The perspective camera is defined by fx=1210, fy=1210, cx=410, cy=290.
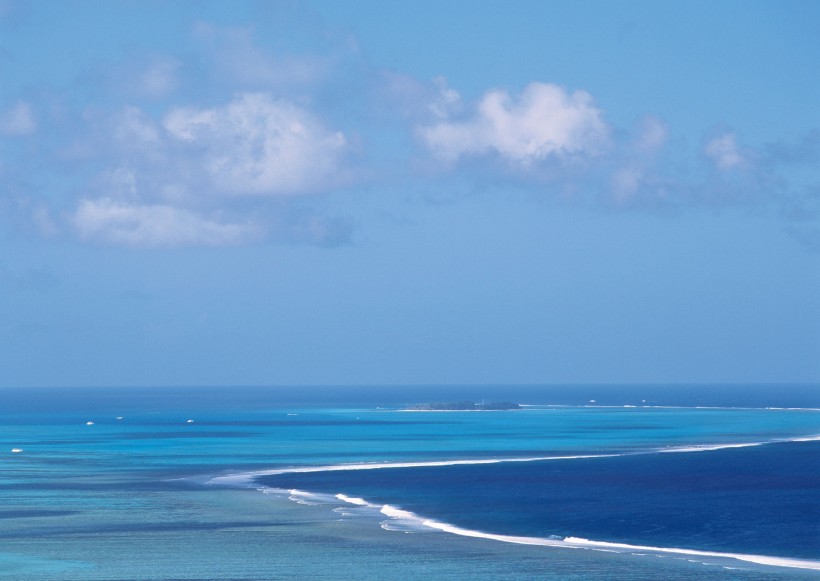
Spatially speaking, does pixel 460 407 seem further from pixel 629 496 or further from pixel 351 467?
pixel 629 496

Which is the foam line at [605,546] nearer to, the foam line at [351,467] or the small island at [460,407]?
the foam line at [351,467]

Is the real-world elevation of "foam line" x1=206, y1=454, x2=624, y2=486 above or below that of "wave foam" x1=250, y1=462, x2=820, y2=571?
above

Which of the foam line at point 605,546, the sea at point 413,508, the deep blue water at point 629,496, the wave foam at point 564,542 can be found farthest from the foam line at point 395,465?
the foam line at point 605,546

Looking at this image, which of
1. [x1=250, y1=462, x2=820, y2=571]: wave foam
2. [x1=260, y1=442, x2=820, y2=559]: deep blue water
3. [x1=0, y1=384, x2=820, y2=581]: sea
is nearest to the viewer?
[x1=0, y1=384, x2=820, y2=581]: sea

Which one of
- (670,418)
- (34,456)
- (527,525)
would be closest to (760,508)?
(527,525)

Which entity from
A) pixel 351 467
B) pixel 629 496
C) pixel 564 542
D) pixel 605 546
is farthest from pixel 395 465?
pixel 605 546

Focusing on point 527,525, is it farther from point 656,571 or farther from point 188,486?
point 188,486

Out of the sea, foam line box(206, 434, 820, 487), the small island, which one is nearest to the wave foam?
the sea

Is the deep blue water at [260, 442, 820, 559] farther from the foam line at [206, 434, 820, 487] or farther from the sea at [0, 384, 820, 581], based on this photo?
the foam line at [206, 434, 820, 487]

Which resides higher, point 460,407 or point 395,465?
point 460,407
